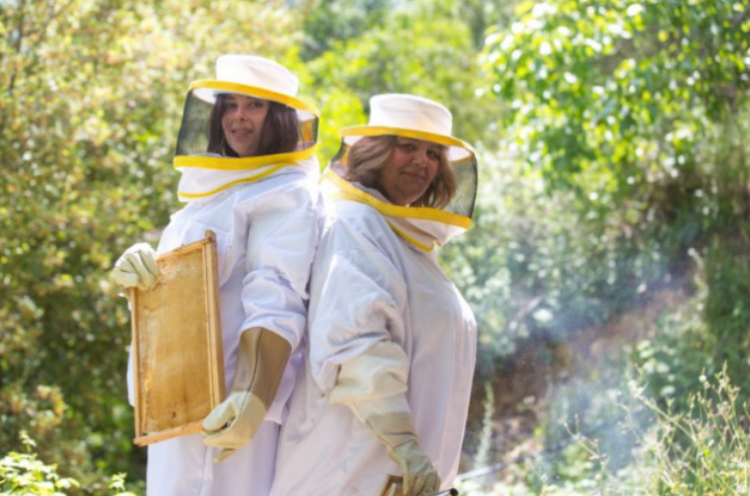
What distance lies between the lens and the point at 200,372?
298 centimetres

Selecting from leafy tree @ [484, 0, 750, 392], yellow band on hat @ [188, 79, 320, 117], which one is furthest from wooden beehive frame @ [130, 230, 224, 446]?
leafy tree @ [484, 0, 750, 392]

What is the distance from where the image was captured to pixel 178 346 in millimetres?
3051

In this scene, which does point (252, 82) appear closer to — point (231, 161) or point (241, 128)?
point (241, 128)

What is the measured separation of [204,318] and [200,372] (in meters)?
0.16

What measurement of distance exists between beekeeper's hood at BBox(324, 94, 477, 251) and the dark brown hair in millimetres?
167

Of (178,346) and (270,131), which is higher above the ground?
(270,131)

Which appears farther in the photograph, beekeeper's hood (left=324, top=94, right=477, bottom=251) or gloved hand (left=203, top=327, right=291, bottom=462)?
beekeeper's hood (left=324, top=94, right=477, bottom=251)

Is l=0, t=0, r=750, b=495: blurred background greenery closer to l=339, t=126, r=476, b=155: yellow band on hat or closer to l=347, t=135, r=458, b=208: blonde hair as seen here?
l=347, t=135, r=458, b=208: blonde hair

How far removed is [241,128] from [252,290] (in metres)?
0.58

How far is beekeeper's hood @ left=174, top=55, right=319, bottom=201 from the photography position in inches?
128

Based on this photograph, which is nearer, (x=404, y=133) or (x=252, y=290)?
(x=252, y=290)

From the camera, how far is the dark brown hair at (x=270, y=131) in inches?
131

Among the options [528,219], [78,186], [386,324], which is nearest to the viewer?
[386,324]

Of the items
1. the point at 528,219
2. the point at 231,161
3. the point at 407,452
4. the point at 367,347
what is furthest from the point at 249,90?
the point at 528,219
